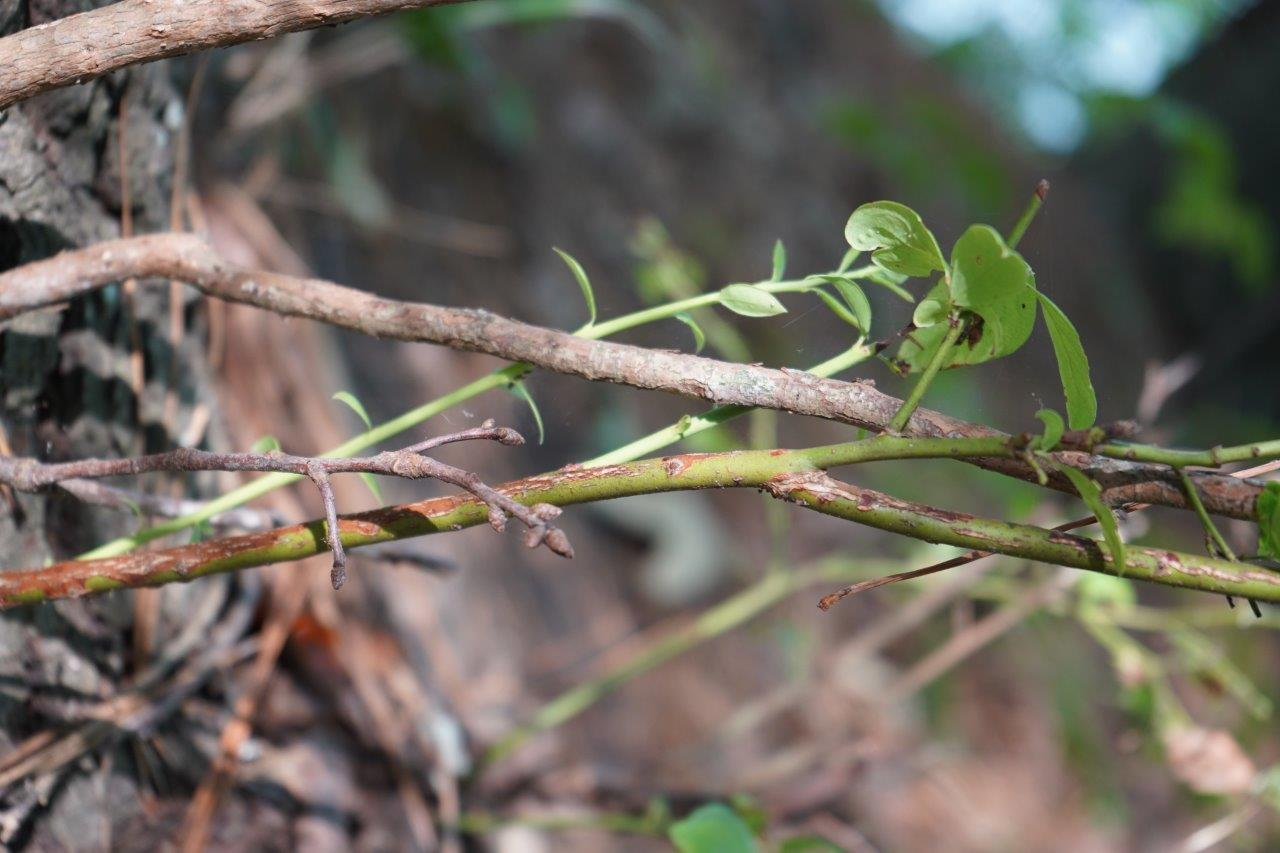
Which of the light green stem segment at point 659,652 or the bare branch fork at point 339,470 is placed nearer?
the bare branch fork at point 339,470

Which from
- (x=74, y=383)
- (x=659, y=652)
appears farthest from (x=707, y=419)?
(x=659, y=652)

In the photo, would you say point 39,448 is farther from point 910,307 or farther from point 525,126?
point 525,126

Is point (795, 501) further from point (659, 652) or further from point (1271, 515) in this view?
point (659, 652)

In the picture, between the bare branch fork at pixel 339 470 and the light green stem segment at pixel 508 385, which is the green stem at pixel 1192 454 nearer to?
the light green stem segment at pixel 508 385

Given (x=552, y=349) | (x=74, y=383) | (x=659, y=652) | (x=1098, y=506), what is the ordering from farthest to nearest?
1. (x=659, y=652)
2. (x=74, y=383)
3. (x=552, y=349)
4. (x=1098, y=506)

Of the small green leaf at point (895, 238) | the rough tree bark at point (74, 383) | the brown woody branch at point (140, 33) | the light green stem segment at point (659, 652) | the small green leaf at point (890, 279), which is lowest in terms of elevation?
the light green stem segment at point (659, 652)

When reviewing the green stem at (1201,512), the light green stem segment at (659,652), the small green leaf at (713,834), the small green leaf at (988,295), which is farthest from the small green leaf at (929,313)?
the light green stem segment at (659,652)
